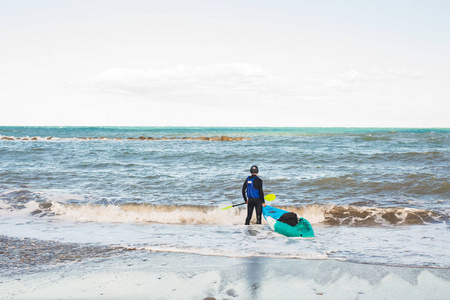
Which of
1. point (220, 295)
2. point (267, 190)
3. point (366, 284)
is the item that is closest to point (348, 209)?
point (267, 190)

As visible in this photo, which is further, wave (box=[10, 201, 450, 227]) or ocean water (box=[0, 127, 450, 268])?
wave (box=[10, 201, 450, 227])

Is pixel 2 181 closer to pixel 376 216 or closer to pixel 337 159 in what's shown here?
pixel 376 216

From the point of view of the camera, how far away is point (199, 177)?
797 inches

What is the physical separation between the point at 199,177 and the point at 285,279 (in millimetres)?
13919

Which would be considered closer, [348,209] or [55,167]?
[348,209]

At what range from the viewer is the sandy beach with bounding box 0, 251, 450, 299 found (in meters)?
5.91

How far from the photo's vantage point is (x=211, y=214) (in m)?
13.3

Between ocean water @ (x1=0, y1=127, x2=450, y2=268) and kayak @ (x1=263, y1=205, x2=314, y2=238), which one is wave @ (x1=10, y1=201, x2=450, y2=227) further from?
kayak @ (x1=263, y1=205, x2=314, y2=238)

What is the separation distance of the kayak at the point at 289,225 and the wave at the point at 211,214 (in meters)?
2.24

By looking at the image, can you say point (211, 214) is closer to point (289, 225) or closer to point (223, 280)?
point (289, 225)

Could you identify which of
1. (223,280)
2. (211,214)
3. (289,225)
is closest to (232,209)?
(211,214)

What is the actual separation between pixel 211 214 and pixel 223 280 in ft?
22.4

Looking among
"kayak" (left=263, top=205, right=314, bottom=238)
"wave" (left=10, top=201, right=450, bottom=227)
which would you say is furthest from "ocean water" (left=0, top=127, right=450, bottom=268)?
"kayak" (left=263, top=205, right=314, bottom=238)

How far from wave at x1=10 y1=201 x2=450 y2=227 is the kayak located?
224 cm
